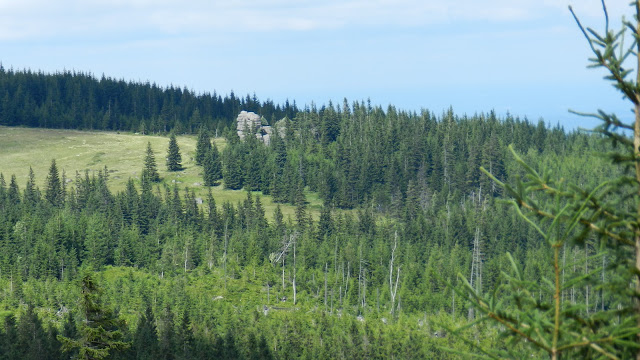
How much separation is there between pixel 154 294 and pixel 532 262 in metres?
80.0

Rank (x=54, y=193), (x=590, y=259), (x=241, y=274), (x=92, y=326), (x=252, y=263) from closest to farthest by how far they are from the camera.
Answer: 1. (x=590, y=259)
2. (x=92, y=326)
3. (x=241, y=274)
4. (x=252, y=263)
5. (x=54, y=193)

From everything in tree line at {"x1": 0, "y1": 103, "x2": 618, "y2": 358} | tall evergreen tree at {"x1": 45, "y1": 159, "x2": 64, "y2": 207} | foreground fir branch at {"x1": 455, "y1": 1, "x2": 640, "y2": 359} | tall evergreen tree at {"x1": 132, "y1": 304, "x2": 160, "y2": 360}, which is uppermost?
foreground fir branch at {"x1": 455, "y1": 1, "x2": 640, "y2": 359}

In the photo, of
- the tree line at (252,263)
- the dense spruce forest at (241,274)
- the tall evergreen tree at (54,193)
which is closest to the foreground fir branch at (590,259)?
the dense spruce forest at (241,274)

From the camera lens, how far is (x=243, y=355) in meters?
89.0

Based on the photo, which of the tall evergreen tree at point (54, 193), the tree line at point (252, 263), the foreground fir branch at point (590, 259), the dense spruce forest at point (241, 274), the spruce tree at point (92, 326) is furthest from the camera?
the tall evergreen tree at point (54, 193)

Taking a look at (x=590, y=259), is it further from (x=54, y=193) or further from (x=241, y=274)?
(x=54, y=193)

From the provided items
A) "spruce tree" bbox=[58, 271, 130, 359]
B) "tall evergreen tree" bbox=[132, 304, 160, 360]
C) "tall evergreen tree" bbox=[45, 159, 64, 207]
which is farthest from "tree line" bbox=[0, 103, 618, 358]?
"spruce tree" bbox=[58, 271, 130, 359]

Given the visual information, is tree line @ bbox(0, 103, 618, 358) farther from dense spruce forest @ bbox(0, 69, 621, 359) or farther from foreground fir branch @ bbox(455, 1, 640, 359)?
foreground fir branch @ bbox(455, 1, 640, 359)

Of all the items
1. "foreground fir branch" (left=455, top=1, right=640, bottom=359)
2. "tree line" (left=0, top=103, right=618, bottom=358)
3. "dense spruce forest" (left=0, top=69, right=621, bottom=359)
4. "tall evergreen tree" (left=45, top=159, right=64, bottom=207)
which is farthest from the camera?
"tall evergreen tree" (left=45, top=159, right=64, bottom=207)

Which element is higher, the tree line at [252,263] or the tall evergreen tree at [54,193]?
the tall evergreen tree at [54,193]

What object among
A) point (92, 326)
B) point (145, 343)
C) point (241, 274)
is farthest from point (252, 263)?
point (92, 326)

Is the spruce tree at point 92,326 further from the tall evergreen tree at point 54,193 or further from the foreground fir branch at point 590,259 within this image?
the tall evergreen tree at point 54,193

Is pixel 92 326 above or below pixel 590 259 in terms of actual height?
below

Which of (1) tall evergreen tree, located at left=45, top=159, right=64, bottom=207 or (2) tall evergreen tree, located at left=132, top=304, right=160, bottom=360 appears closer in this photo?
(2) tall evergreen tree, located at left=132, top=304, right=160, bottom=360
